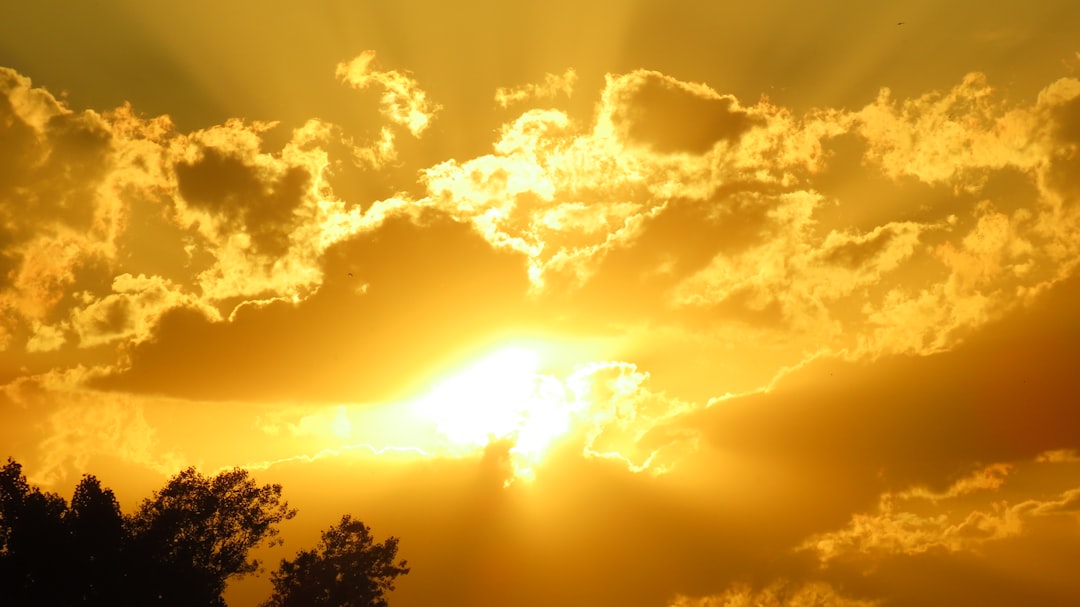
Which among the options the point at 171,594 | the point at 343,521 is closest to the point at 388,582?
the point at 343,521

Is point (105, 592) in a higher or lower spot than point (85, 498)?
lower

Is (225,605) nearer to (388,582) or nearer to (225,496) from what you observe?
(225,496)

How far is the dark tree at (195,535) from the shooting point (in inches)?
1640

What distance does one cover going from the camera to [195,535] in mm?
44312

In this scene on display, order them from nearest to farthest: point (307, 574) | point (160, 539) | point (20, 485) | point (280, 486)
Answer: point (20, 485) < point (160, 539) < point (280, 486) < point (307, 574)

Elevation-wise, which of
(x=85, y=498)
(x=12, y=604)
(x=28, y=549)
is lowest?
(x=12, y=604)

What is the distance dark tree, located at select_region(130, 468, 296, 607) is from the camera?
41.7 metres

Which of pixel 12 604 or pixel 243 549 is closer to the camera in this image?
pixel 12 604

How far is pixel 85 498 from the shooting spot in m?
41.6

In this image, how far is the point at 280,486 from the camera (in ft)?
155

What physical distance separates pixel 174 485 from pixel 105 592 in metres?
7.13

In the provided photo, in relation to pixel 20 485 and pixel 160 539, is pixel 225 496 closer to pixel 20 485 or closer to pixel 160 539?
pixel 160 539

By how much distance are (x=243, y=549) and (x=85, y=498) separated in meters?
9.57

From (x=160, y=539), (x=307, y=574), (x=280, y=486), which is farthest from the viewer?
(x=307, y=574)
